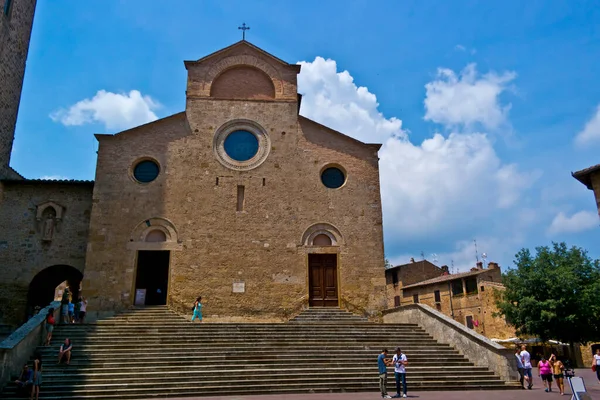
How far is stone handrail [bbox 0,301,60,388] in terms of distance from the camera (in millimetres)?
11461

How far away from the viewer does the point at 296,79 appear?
21.7 meters

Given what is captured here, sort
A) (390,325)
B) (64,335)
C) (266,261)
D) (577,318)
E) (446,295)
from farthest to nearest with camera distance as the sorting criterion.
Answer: (446,295) < (577,318) < (266,261) < (390,325) < (64,335)

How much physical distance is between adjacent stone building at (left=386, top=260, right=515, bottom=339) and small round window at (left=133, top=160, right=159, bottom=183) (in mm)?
23627

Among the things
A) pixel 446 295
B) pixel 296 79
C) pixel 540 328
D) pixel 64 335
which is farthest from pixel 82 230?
pixel 446 295

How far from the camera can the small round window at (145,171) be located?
64.8 ft

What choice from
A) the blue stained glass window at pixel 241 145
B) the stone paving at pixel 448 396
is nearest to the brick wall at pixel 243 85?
the blue stained glass window at pixel 241 145

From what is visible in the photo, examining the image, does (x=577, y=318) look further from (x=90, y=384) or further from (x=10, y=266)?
(x=10, y=266)

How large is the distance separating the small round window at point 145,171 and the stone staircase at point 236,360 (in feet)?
19.7

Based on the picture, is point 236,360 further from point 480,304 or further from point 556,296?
point 480,304

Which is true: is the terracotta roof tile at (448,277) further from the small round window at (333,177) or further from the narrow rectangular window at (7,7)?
the narrow rectangular window at (7,7)

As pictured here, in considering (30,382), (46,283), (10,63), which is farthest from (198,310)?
(10,63)

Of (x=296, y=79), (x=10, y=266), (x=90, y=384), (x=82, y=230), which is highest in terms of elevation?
(x=296, y=79)

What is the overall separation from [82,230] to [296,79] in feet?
37.1

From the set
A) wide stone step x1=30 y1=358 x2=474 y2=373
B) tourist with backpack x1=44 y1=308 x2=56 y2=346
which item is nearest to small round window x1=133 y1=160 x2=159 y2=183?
tourist with backpack x1=44 y1=308 x2=56 y2=346
